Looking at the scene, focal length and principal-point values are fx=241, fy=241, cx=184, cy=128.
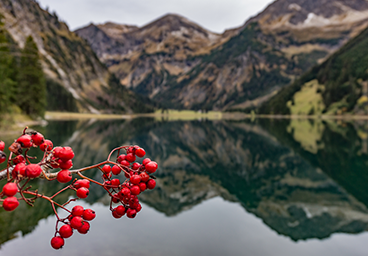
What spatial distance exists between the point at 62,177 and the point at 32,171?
320mm

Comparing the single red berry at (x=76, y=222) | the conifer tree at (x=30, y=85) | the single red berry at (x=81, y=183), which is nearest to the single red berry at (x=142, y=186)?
the single red berry at (x=81, y=183)

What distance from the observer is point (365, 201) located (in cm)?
1525

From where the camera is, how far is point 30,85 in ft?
249

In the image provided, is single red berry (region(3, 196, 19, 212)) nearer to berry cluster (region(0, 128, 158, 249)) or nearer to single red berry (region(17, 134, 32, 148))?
berry cluster (region(0, 128, 158, 249))

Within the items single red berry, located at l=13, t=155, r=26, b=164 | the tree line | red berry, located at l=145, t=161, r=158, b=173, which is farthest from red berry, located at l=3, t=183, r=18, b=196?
the tree line

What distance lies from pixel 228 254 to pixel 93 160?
20983 mm

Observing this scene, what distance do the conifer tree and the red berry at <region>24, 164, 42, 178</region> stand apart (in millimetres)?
83806

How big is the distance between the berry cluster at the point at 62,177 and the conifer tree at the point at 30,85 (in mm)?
83417

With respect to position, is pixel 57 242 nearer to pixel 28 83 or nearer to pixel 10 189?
→ pixel 10 189

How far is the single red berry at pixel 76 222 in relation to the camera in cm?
269

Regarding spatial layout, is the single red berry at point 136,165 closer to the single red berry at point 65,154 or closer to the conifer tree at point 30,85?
the single red berry at point 65,154

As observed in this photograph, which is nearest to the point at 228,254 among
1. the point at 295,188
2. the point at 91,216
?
the point at 91,216

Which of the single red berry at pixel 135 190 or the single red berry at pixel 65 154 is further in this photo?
the single red berry at pixel 135 190

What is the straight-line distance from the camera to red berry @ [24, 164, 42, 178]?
2.23m
